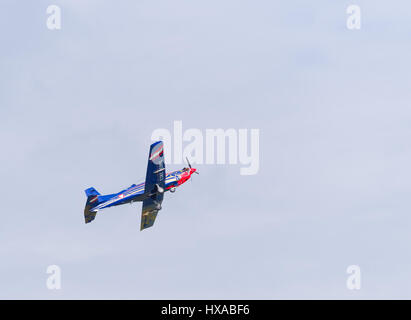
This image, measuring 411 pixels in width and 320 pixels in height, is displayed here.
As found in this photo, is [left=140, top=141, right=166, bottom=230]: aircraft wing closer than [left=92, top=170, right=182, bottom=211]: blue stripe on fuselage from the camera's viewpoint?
Yes

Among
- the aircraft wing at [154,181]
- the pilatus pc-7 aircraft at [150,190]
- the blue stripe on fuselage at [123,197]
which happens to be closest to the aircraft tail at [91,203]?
the pilatus pc-7 aircraft at [150,190]

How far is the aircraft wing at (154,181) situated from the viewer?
360 ft

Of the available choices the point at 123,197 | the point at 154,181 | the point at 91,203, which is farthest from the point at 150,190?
the point at 91,203

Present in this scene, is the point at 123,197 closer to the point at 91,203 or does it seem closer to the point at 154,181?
the point at 91,203

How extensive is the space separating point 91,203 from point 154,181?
7282mm

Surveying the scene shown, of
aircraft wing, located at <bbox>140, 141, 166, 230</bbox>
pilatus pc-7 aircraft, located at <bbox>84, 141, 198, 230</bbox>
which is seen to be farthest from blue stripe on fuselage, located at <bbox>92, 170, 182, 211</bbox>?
aircraft wing, located at <bbox>140, 141, 166, 230</bbox>

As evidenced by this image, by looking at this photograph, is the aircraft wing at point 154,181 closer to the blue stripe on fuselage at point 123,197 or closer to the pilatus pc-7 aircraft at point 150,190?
the pilatus pc-7 aircraft at point 150,190

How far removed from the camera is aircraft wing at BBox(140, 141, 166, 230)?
10969cm

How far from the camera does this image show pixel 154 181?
369ft

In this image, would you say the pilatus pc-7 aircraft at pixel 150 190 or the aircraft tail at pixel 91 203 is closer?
the pilatus pc-7 aircraft at pixel 150 190

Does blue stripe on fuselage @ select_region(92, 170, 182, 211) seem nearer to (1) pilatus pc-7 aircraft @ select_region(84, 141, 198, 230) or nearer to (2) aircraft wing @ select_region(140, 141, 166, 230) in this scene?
(1) pilatus pc-7 aircraft @ select_region(84, 141, 198, 230)
